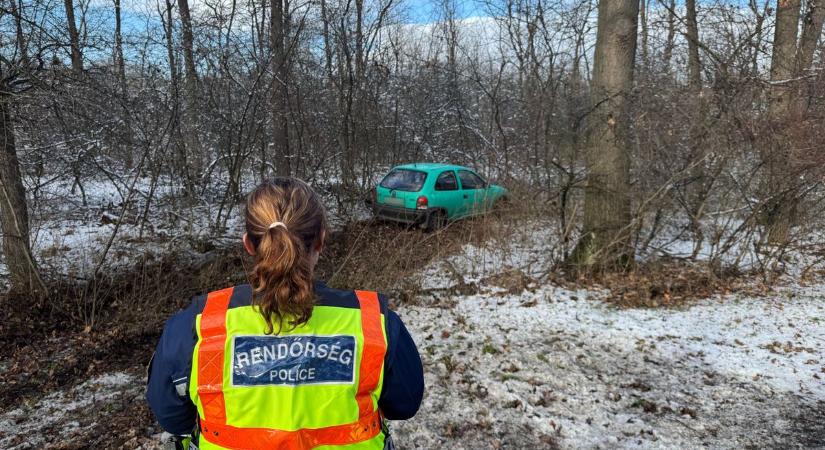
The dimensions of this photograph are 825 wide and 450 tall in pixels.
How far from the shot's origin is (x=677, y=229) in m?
7.58

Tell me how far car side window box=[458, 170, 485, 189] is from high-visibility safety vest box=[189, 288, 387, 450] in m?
9.91

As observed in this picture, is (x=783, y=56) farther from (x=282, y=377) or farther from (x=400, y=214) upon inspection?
(x=282, y=377)

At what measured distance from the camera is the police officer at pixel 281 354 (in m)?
1.35

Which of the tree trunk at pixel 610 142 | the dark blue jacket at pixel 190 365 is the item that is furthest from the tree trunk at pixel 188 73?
the dark blue jacket at pixel 190 365

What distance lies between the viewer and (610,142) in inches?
259

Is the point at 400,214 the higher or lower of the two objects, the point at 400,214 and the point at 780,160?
the lower

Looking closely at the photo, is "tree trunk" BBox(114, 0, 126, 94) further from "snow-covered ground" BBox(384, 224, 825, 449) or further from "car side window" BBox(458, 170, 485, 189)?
"car side window" BBox(458, 170, 485, 189)

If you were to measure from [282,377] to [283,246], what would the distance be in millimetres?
353

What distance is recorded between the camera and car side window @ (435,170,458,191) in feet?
34.7

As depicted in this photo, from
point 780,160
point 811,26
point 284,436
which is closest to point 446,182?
point 780,160

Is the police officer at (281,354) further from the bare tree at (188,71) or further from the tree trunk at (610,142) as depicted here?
the bare tree at (188,71)

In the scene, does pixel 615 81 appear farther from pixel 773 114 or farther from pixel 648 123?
pixel 773 114

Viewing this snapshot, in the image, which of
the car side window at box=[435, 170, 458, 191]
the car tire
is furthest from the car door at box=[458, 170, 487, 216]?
the car tire

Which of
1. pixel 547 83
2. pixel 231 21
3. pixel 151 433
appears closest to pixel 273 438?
pixel 151 433
